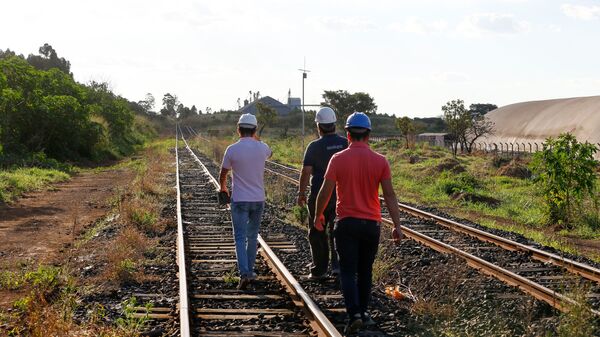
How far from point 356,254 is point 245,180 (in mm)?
2207

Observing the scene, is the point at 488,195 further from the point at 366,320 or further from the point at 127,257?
the point at 366,320

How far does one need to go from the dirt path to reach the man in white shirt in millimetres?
2669

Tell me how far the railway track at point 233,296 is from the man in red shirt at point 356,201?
0.45 meters

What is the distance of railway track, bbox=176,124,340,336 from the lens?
698 cm

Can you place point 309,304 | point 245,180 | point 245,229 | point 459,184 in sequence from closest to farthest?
1. point 309,304
2. point 245,180
3. point 245,229
4. point 459,184

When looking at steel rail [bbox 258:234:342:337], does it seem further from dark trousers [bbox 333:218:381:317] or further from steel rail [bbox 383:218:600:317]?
steel rail [bbox 383:218:600:317]

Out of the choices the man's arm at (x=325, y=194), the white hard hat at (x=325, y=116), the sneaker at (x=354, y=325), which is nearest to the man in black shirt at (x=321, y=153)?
the white hard hat at (x=325, y=116)

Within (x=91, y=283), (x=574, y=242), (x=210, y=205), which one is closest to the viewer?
(x=91, y=283)

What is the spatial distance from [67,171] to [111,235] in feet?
59.8

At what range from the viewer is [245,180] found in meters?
8.73

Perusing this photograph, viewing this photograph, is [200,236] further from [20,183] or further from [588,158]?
[20,183]

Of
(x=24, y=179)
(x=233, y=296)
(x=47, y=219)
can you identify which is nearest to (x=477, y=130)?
(x=24, y=179)

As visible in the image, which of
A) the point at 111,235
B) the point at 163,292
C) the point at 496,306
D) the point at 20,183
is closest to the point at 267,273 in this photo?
the point at 163,292

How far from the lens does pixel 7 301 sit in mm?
8453
